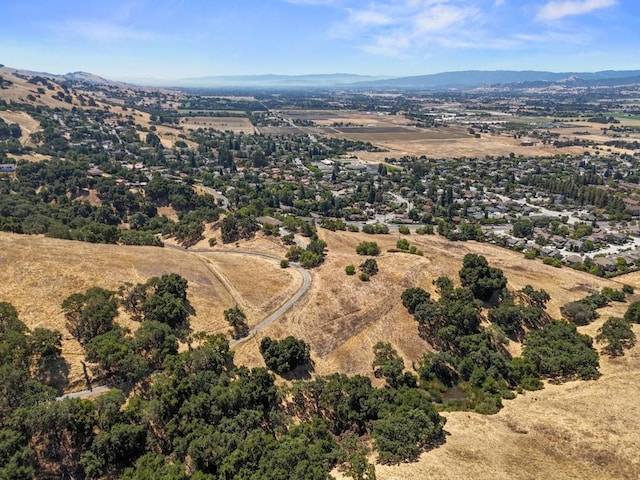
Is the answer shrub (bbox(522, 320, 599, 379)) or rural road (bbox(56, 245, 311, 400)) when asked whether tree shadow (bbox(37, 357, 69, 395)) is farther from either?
shrub (bbox(522, 320, 599, 379))

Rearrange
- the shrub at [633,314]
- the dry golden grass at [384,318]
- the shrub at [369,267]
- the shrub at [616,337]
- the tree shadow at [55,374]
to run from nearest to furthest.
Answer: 1. the dry golden grass at [384,318]
2. the tree shadow at [55,374]
3. the shrub at [616,337]
4. the shrub at [633,314]
5. the shrub at [369,267]

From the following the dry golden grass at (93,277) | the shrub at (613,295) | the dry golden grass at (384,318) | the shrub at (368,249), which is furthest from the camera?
the shrub at (368,249)

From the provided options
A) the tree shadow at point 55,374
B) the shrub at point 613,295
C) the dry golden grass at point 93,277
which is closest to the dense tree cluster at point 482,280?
the shrub at point 613,295

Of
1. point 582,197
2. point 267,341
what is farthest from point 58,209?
point 582,197

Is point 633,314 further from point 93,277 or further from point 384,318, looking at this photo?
point 93,277

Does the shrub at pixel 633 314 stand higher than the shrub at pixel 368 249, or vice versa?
the shrub at pixel 368 249

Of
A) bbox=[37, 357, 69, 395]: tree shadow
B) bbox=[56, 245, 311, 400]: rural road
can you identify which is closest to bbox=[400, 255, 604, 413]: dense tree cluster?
bbox=[56, 245, 311, 400]: rural road

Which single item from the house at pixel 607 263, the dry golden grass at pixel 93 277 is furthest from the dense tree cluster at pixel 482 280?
the house at pixel 607 263

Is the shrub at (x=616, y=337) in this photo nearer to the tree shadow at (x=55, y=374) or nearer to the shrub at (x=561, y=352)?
the shrub at (x=561, y=352)

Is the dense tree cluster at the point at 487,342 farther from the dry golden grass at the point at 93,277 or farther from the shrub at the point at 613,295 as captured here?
the dry golden grass at the point at 93,277

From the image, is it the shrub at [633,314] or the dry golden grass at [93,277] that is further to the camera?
the shrub at [633,314]

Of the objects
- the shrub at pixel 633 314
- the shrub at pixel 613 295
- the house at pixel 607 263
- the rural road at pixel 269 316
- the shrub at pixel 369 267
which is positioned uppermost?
the shrub at pixel 369 267

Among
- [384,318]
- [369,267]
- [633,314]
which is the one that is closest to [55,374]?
[384,318]
